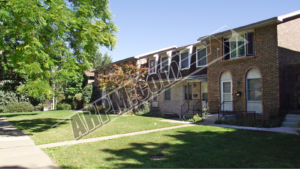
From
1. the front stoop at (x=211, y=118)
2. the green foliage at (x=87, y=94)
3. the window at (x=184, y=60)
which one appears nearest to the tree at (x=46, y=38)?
the front stoop at (x=211, y=118)

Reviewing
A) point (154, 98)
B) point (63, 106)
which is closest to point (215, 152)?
point (154, 98)

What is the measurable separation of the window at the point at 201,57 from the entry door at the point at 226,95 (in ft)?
9.73

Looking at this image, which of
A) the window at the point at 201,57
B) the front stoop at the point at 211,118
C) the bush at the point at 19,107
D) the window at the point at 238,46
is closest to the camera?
the window at the point at 238,46

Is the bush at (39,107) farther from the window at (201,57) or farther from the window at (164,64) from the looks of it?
the window at (201,57)

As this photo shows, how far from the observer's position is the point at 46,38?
34.3 ft

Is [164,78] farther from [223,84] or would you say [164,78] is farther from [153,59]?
[223,84]

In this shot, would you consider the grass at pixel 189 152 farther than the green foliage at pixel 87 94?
No

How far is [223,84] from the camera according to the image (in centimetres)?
1491

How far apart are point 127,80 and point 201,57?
281 inches

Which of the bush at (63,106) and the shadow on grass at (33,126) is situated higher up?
the bush at (63,106)

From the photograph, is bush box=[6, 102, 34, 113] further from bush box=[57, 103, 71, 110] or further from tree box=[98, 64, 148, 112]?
tree box=[98, 64, 148, 112]

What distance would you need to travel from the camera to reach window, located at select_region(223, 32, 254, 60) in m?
13.6

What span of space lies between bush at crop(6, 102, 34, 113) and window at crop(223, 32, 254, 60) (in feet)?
83.7

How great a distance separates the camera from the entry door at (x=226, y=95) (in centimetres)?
1445
